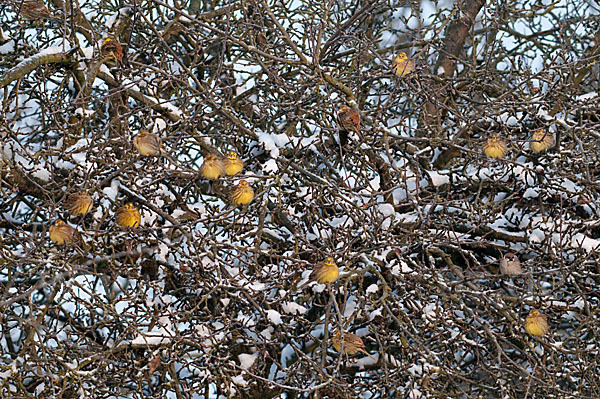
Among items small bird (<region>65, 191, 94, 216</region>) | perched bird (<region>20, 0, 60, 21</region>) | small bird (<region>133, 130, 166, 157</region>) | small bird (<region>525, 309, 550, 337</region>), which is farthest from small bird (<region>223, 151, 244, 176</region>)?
small bird (<region>525, 309, 550, 337</region>)

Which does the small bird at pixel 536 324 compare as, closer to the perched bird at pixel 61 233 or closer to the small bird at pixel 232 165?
the small bird at pixel 232 165

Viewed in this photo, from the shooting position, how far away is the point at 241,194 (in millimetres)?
3879

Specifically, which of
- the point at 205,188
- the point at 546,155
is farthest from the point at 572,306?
the point at 205,188

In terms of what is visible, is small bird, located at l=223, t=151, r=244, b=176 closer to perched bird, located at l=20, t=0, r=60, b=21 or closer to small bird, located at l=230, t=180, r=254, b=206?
small bird, located at l=230, t=180, r=254, b=206

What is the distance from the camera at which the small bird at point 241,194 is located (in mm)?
3875

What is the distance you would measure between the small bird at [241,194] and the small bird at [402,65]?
112 cm

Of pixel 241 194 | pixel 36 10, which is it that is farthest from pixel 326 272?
pixel 36 10

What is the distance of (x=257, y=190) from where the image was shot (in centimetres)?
439

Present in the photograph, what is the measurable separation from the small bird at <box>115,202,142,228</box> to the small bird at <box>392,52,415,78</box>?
1.71 metres

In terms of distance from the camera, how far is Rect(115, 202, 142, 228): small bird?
13.5ft

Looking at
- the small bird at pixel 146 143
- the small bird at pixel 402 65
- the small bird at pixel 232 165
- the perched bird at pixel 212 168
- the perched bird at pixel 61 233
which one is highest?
the small bird at pixel 402 65

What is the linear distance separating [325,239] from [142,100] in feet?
5.01

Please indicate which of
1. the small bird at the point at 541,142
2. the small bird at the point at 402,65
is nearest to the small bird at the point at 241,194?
the small bird at the point at 402,65

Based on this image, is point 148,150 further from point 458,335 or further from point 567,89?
point 567,89
